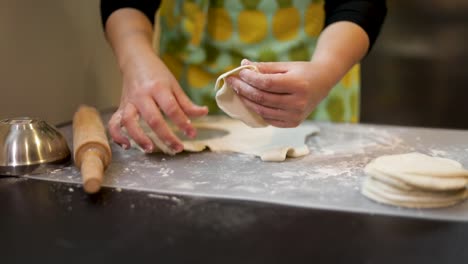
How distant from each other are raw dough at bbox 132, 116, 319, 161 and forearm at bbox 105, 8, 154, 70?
11 cm

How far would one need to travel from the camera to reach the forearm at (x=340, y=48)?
68 cm

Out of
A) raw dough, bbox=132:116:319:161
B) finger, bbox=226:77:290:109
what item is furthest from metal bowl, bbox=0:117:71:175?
finger, bbox=226:77:290:109

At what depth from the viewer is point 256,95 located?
0.61 m

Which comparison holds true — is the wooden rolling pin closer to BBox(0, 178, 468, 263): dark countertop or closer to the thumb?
BBox(0, 178, 468, 263): dark countertop

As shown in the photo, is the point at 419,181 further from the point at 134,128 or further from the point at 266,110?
the point at 134,128

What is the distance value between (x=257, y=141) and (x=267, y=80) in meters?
0.16

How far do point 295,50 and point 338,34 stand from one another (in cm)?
17

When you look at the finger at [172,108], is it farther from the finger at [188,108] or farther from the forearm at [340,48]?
the forearm at [340,48]

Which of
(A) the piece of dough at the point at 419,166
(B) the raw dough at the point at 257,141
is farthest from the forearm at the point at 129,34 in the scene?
(A) the piece of dough at the point at 419,166

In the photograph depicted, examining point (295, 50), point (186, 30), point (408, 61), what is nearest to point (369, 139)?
point (295, 50)

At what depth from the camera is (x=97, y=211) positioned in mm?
465

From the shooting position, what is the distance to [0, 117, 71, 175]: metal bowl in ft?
1.93

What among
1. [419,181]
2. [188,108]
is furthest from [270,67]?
[419,181]

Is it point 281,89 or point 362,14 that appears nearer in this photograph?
point 281,89
